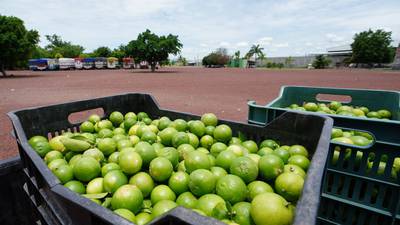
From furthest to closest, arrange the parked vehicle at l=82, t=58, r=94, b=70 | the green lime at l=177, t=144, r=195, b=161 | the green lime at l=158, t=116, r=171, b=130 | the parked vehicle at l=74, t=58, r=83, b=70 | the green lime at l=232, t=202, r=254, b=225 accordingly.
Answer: the parked vehicle at l=82, t=58, r=94, b=70 < the parked vehicle at l=74, t=58, r=83, b=70 < the green lime at l=158, t=116, r=171, b=130 < the green lime at l=177, t=144, r=195, b=161 < the green lime at l=232, t=202, r=254, b=225

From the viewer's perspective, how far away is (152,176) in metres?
1.88

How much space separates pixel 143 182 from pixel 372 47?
3046 inches

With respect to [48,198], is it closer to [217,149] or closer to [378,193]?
[217,149]

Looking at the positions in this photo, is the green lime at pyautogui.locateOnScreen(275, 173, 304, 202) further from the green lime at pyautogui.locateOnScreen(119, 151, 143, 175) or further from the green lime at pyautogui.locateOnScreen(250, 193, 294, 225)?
the green lime at pyautogui.locateOnScreen(119, 151, 143, 175)

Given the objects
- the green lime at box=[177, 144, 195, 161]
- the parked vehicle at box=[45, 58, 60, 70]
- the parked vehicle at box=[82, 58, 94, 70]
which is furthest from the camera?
the parked vehicle at box=[82, 58, 94, 70]

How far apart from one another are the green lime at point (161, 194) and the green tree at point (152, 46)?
111ft

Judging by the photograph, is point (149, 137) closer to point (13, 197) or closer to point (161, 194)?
point (161, 194)

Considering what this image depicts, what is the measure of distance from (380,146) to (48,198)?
2146 millimetres

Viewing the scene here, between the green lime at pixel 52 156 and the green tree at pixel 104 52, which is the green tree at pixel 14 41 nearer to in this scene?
the green lime at pixel 52 156

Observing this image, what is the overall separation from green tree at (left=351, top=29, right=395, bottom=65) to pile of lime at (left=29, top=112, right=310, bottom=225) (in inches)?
2984

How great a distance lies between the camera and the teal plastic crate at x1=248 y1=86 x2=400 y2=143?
68.2 inches

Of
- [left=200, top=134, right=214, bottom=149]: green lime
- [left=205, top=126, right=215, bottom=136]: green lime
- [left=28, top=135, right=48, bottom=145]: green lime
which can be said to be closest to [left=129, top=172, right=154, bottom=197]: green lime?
[left=200, top=134, right=214, bottom=149]: green lime

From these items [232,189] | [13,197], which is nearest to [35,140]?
[13,197]

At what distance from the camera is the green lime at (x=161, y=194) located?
66.7 inches
